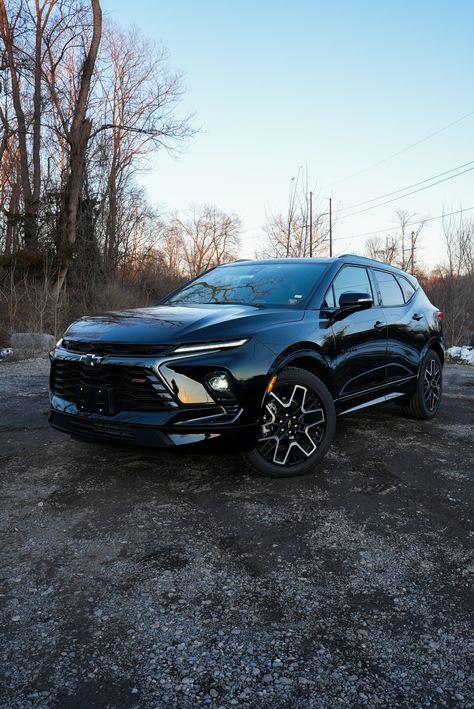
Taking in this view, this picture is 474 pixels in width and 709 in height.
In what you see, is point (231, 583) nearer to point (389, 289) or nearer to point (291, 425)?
point (291, 425)

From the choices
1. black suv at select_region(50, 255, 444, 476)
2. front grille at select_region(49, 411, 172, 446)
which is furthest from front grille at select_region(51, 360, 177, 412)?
front grille at select_region(49, 411, 172, 446)

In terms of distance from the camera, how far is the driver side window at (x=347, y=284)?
4.33 m

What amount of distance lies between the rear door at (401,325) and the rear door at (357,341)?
6.4 inches

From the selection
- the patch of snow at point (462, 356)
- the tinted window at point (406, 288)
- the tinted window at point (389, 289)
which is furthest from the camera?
the patch of snow at point (462, 356)

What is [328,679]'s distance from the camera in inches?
69.8

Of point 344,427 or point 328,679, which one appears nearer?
point 328,679

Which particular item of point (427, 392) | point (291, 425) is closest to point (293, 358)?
point (291, 425)

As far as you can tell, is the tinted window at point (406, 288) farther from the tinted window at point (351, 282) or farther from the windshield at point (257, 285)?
the windshield at point (257, 285)

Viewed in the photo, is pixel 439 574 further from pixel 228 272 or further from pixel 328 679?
pixel 228 272

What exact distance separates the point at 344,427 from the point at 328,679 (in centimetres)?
372

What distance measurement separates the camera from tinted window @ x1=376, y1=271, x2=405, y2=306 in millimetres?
5168

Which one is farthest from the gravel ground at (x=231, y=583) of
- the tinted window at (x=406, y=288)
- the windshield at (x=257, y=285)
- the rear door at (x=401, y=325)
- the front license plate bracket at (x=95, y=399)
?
the tinted window at (x=406, y=288)

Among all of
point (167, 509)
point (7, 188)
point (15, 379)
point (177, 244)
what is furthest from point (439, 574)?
point (177, 244)

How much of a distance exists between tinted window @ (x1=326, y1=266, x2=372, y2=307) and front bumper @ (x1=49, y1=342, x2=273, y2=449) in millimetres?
1305
